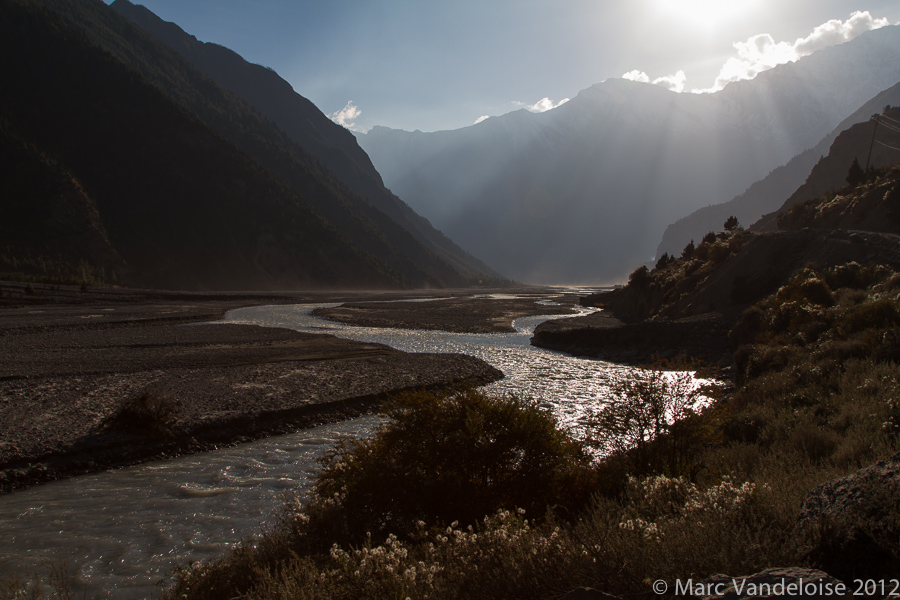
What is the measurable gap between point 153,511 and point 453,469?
234 inches

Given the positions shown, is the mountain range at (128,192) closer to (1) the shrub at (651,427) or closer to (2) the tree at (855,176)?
(1) the shrub at (651,427)

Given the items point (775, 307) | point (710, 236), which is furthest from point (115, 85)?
point (775, 307)

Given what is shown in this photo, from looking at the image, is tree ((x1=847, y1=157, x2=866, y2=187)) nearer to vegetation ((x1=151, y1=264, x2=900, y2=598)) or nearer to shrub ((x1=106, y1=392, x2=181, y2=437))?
vegetation ((x1=151, y1=264, x2=900, y2=598))

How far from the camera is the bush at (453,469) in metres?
6.58

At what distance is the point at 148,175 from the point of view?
99438 mm

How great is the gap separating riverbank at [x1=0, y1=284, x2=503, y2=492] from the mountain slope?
65737 millimetres

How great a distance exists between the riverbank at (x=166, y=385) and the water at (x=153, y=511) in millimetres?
918

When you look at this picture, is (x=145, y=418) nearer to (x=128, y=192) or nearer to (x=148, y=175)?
(x=128, y=192)

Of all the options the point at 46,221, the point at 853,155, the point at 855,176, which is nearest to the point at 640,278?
the point at 855,176

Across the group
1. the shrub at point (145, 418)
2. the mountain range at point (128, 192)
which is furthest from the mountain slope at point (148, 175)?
the shrub at point (145, 418)

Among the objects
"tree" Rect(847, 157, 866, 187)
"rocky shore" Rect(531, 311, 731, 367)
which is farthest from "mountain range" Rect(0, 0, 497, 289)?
"tree" Rect(847, 157, 866, 187)

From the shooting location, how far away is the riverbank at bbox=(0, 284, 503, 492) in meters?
11.4

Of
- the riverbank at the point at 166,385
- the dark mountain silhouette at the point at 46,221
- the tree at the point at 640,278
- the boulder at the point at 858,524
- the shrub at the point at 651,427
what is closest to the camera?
the boulder at the point at 858,524

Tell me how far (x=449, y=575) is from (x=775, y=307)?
22.3 meters
